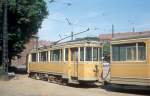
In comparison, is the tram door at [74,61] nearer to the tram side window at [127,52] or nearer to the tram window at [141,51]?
the tram side window at [127,52]

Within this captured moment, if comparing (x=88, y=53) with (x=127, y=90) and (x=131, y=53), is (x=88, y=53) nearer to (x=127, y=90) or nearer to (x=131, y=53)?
(x=127, y=90)

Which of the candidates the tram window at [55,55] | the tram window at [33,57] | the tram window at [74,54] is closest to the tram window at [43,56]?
the tram window at [55,55]

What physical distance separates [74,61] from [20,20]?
16.5m

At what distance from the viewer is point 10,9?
39.5 metres

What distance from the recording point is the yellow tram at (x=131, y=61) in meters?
20.3

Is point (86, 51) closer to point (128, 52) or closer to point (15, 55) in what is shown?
point (128, 52)

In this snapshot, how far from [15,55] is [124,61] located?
81.0ft

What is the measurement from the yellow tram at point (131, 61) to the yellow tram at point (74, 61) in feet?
7.35

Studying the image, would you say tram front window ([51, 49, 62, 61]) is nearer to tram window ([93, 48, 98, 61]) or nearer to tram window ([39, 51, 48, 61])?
tram window ([39, 51, 48, 61])

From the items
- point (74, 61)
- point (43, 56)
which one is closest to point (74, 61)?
point (74, 61)

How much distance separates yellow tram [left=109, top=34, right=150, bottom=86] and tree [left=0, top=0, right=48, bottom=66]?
19052 mm

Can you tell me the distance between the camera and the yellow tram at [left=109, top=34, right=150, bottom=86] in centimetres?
2027

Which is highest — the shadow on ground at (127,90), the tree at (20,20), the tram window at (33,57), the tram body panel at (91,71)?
the tree at (20,20)

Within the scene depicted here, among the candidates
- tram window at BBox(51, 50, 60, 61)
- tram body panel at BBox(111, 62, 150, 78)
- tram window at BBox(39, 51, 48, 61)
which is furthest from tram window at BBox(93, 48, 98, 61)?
Result: tram window at BBox(39, 51, 48, 61)
